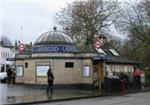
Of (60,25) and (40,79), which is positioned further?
(60,25)

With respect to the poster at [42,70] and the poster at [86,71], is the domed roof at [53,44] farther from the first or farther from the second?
the poster at [86,71]

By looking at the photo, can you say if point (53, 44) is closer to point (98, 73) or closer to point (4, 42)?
point (98, 73)

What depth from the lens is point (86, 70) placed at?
1608 inches

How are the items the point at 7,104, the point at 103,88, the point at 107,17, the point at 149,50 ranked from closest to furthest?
1. the point at 7,104
2. the point at 103,88
3. the point at 149,50
4. the point at 107,17

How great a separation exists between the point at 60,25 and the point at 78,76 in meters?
35.4

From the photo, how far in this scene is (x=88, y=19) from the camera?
70688mm

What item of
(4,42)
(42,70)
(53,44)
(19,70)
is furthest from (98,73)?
(4,42)

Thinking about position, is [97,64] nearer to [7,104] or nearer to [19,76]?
[19,76]

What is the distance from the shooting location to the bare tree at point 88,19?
71.1 metres

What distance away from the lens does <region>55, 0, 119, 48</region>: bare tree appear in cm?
7106

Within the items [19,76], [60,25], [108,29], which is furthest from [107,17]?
[19,76]

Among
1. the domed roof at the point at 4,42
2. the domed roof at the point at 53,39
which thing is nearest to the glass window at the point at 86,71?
the domed roof at the point at 53,39

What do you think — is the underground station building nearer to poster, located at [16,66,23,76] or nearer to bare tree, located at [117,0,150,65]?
poster, located at [16,66,23,76]

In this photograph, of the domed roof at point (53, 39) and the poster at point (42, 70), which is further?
the domed roof at point (53, 39)
